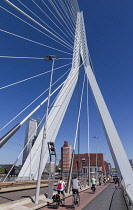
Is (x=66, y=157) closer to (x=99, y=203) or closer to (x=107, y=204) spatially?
(x=99, y=203)

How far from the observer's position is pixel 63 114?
18.4 meters

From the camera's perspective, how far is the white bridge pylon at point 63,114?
34.4 feet

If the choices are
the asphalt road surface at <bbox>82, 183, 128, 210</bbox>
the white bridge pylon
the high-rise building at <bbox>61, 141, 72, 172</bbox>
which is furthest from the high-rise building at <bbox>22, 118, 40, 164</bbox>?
the high-rise building at <bbox>61, 141, 72, 172</bbox>

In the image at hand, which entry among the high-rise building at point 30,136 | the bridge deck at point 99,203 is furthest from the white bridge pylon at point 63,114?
the bridge deck at point 99,203

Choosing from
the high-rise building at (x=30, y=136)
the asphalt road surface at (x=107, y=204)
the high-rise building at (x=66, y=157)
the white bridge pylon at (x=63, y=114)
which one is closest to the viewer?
the asphalt road surface at (x=107, y=204)

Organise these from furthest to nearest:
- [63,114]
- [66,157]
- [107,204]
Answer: [66,157], [63,114], [107,204]

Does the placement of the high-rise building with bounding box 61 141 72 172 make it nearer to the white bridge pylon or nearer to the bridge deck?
the white bridge pylon

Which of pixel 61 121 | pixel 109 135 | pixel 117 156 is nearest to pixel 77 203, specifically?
pixel 117 156

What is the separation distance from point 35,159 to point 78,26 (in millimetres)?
18856

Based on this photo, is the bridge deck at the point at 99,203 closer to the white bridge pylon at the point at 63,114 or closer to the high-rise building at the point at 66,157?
the white bridge pylon at the point at 63,114

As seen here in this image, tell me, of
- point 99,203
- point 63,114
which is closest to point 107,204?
point 99,203

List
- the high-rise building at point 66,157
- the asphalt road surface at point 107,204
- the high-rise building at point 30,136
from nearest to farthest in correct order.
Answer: the asphalt road surface at point 107,204
the high-rise building at point 30,136
the high-rise building at point 66,157

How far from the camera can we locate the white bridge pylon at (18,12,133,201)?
34.4ft

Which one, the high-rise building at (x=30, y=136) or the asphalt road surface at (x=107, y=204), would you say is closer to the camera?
the asphalt road surface at (x=107, y=204)
